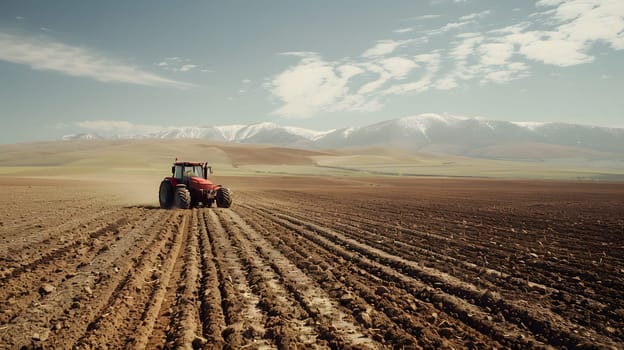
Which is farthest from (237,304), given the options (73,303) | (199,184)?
(199,184)

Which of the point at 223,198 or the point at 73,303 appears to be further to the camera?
the point at 223,198

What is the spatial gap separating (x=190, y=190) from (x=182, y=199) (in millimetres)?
1103

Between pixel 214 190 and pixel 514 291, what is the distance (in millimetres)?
13913

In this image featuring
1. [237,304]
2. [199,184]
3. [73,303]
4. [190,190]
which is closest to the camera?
[73,303]

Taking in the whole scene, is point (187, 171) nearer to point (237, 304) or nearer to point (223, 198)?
point (223, 198)

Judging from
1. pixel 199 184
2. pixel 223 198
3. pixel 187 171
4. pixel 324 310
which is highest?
pixel 187 171

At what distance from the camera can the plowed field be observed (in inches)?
191

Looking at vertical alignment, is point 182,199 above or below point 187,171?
below

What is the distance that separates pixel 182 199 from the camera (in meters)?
16.9

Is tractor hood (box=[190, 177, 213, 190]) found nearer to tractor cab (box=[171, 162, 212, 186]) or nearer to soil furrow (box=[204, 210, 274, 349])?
tractor cab (box=[171, 162, 212, 186])

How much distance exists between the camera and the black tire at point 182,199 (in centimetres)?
1691

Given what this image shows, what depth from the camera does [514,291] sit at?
668cm

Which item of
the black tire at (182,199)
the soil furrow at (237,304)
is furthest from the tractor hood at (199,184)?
Result: the soil furrow at (237,304)

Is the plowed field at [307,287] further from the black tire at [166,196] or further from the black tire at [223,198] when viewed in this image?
the black tire at [223,198]
